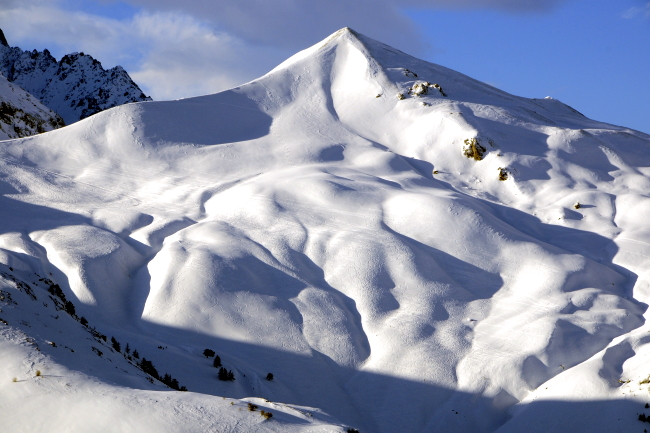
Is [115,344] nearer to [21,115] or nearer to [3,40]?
[21,115]

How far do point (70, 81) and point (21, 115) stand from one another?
53.4 meters

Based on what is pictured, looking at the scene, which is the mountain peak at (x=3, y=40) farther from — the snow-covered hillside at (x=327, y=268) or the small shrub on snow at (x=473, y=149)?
the small shrub on snow at (x=473, y=149)

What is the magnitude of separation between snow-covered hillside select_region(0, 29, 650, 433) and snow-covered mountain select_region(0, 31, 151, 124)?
196 ft

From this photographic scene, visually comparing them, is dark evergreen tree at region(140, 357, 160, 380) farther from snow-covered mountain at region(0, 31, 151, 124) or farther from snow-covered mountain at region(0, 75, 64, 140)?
snow-covered mountain at region(0, 31, 151, 124)

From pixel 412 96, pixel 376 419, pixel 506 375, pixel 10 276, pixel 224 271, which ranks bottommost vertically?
pixel 376 419

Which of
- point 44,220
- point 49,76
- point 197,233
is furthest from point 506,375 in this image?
point 49,76

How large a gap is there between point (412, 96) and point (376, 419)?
1759cm

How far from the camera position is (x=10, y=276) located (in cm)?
1010

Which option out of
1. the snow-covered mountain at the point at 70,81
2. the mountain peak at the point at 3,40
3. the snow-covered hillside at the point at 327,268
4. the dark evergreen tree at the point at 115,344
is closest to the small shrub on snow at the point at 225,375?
the snow-covered hillside at the point at 327,268

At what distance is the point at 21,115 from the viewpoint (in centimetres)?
3650

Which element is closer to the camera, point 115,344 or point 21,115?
point 115,344

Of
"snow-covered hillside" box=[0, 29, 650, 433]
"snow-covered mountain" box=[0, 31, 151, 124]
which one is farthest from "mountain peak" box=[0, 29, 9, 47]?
"snow-covered hillside" box=[0, 29, 650, 433]

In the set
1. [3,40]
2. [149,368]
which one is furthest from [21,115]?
[3,40]

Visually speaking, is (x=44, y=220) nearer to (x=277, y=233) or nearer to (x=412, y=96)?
→ (x=277, y=233)
